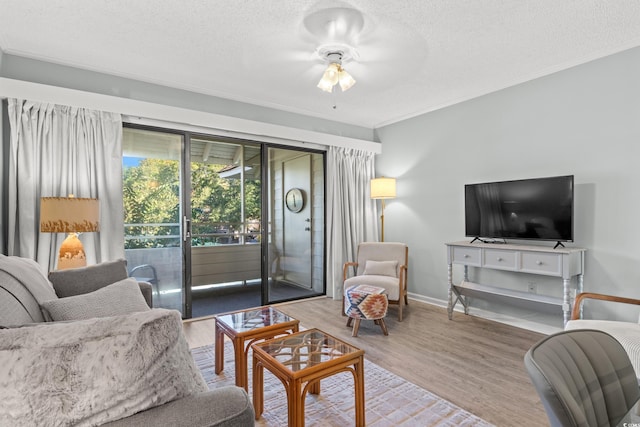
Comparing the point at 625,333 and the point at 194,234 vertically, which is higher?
the point at 194,234

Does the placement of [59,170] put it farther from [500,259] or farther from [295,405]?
[500,259]

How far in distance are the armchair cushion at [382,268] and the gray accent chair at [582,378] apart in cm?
295

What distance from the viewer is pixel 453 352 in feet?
9.18

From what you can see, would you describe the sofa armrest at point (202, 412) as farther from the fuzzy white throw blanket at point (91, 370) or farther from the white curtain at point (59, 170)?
the white curtain at point (59, 170)

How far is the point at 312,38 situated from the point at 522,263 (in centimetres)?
269

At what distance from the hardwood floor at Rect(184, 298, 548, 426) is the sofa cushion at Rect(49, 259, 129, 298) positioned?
1029 mm

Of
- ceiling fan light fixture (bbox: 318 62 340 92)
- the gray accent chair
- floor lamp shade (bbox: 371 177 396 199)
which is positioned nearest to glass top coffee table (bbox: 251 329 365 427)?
the gray accent chair

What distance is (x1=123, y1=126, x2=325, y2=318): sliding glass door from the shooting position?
3.46 meters

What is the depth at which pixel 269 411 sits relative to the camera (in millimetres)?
1979

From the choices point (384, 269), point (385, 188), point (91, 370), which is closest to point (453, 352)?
point (384, 269)

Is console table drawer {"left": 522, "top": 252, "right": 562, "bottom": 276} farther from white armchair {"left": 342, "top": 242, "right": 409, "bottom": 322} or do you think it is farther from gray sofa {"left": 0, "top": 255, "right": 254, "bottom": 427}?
gray sofa {"left": 0, "top": 255, "right": 254, "bottom": 427}

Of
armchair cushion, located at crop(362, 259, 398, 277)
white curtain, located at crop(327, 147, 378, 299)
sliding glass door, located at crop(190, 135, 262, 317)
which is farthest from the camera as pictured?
white curtain, located at crop(327, 147, 378, 299)

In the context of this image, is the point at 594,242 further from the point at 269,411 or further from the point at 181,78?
the point at 181,78

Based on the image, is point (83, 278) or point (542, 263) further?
point (542, 263)
